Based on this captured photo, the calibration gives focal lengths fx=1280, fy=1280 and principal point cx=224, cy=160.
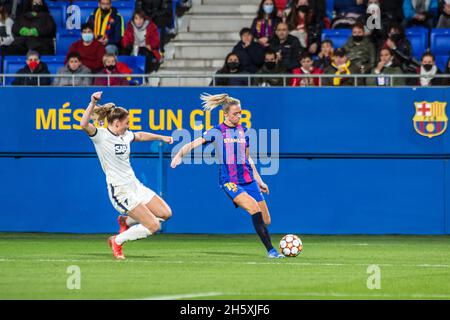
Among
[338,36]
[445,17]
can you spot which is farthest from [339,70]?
[445,17]

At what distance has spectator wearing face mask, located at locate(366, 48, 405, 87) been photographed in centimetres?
2096

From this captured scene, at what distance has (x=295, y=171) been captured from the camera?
21109 millimetres

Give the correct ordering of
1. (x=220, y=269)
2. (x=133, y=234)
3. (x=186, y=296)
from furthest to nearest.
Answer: (x=133, y=234)
(x=220, y=269)
(x=186, y=296)

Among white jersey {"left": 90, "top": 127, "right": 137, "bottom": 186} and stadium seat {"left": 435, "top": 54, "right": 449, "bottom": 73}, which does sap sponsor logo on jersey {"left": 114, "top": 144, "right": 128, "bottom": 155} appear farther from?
stadium seat {"left": 435, "top": 54, "right": 449, "bottom": 73}

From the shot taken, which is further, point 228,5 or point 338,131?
point 228,5

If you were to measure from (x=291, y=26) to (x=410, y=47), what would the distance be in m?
2.38

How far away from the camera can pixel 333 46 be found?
22328 millimetres

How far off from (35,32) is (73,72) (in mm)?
2113

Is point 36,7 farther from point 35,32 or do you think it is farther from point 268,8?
point 268,8

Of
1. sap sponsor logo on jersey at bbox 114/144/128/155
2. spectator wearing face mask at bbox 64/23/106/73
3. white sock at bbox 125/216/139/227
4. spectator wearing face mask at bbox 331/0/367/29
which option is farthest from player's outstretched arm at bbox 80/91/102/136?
spectator wearing face mask at bbox 331/0/367/29

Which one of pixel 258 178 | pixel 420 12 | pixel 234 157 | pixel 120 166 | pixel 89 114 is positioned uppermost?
pixel 420 12

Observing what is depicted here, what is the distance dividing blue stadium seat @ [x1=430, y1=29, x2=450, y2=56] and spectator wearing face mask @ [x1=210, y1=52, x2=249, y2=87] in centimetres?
341
